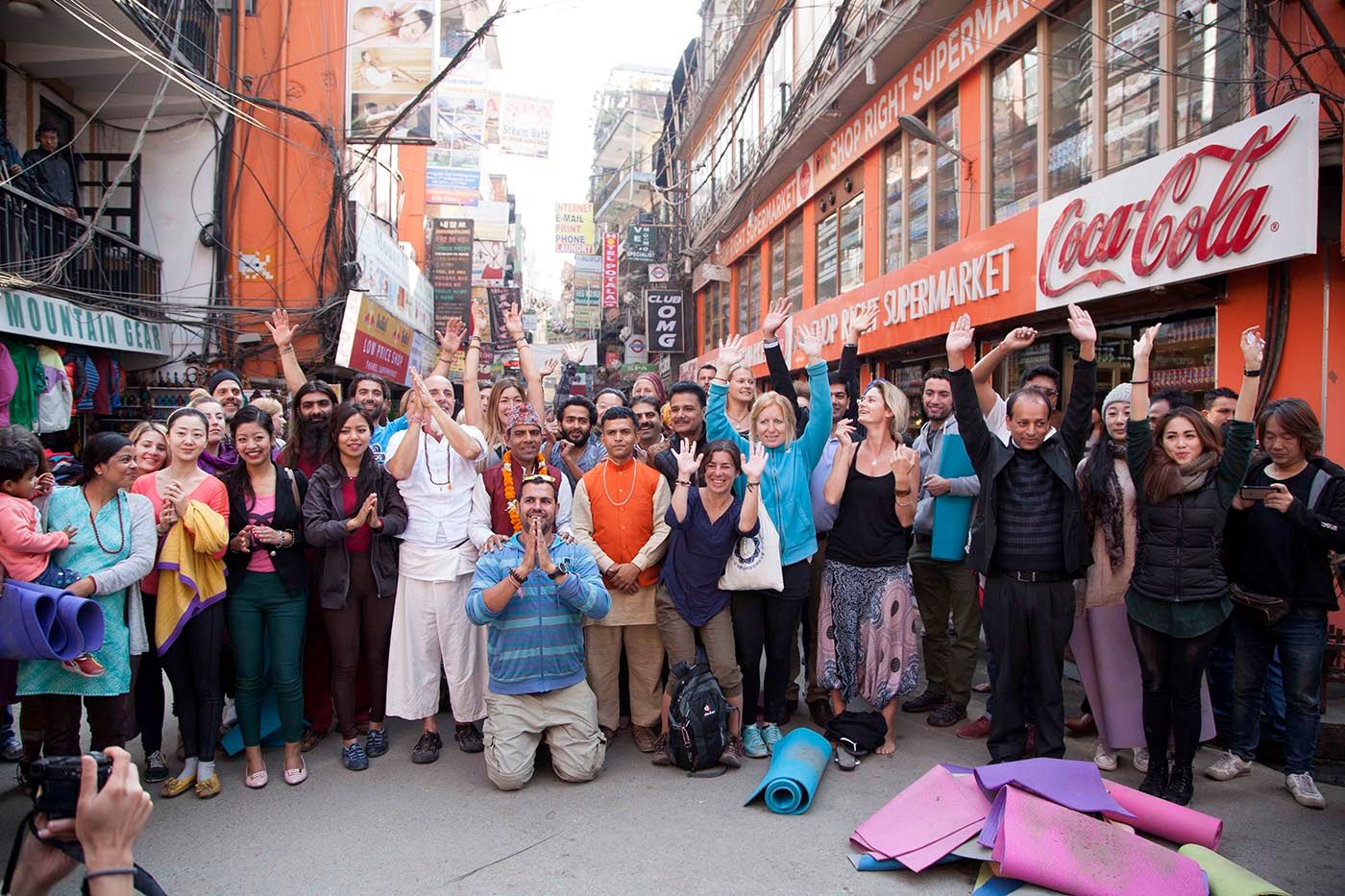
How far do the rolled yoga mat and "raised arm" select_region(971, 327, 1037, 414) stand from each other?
7.09 feet

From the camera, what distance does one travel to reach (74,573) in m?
3.56

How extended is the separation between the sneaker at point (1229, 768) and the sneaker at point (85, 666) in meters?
5.22

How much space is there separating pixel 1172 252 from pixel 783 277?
35.4 feet

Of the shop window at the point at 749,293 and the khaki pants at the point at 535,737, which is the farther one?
the shop window at the point at 749,293

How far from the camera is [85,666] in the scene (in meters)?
3.44

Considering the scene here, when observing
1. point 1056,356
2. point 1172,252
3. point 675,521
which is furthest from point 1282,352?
point 675,521

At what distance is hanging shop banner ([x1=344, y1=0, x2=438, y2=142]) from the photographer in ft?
40.6

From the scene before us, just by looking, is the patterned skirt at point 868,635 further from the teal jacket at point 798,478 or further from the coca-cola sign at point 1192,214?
the coca-cola sign at point 1192,214

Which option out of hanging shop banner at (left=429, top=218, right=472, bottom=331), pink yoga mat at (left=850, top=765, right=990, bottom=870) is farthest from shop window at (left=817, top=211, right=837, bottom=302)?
A: pink yoga mat at (left=850, top=765, right=990, bottom=870)

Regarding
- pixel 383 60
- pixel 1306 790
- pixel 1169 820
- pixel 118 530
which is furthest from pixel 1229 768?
pixel 383 60

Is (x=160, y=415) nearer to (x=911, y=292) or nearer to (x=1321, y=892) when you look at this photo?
(x=911, y=292)

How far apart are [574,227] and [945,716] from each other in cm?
3486

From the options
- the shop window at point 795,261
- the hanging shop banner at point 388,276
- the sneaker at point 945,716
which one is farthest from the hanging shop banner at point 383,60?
the sneaker at point 945,716

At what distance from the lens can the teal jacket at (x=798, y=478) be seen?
4.68 meters
